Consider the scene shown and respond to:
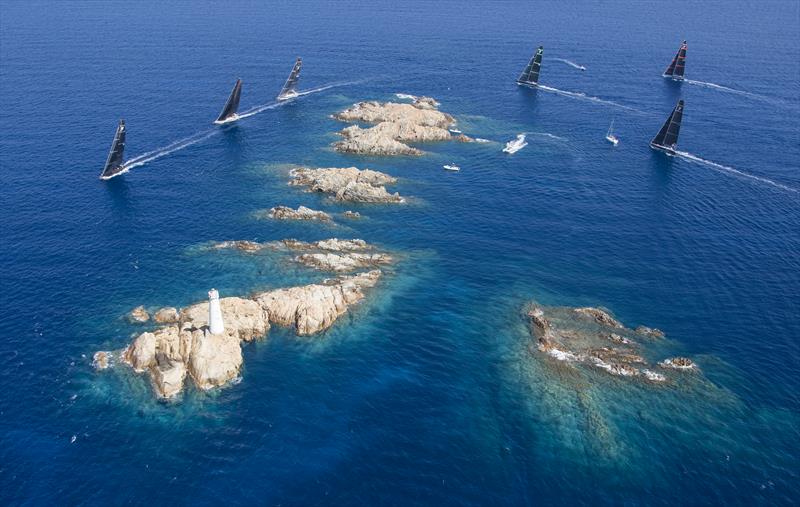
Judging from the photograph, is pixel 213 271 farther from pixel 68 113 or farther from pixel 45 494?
pixel 68 113

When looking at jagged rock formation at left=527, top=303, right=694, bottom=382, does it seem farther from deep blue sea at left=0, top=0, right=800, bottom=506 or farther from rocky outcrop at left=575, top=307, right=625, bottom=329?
deep blue sea at left=0, top=0, right=800, bottom=506

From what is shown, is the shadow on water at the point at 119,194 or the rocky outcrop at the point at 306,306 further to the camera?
the shadow on water at the point at 119,194

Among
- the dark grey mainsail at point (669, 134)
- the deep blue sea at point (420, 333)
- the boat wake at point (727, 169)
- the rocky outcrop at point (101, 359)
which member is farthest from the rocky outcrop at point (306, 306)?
the dark grey mainsail at point (669, 134)

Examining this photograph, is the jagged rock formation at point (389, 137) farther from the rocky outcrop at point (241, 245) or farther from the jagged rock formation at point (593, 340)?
the jagged rock formation at point (593, 340)

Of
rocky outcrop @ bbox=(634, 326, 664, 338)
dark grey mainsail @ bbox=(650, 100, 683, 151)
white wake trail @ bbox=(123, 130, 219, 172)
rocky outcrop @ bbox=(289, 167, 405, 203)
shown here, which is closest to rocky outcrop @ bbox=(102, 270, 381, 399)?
rocky outcrop @ bbox=(289, 167, 405, 203)

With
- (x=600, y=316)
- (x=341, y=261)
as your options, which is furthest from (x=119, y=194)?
(x=600, y=316)

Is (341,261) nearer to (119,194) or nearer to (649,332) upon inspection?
(649,332)

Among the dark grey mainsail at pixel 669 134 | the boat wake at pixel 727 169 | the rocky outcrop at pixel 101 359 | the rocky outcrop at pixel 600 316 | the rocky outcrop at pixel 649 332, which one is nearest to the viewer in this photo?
the rocky outcrop at pixel 101 359
